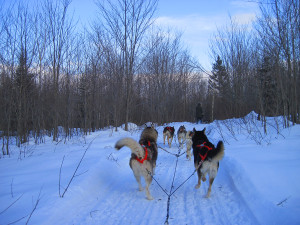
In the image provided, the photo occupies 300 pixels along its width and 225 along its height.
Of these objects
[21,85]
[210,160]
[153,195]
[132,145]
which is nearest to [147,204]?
[153,195]

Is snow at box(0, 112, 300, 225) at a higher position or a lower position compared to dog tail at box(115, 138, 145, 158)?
lower

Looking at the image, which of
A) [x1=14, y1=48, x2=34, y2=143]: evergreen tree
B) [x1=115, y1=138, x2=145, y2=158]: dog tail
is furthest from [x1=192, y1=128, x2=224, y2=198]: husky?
[x1=14, y1=48, x2=34, y2=143]: evergreen tree

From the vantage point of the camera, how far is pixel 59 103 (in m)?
11.9

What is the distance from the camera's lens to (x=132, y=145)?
3.88 meters

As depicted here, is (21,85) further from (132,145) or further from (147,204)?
(147,204)

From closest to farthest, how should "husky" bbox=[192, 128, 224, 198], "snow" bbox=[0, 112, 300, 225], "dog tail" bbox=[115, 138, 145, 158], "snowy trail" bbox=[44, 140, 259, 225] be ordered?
1. "snow" bbox=[0, 112, 300, 225]
2. "snowy trail" bbox=[44, 140, 259, 225]
3. "dog tail" bbox=[115, 138, 145, 158]
4. "husky" bbox=[192, 128, 224, 198]

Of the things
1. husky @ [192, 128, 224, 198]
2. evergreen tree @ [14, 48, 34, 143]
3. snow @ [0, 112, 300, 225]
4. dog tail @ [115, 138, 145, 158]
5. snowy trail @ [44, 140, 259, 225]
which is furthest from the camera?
evergreen tree @ [14, 48, 34, 143]

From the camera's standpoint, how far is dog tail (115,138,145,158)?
3.73 metres

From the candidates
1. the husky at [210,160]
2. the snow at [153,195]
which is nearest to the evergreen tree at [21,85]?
the snow at [153,195]

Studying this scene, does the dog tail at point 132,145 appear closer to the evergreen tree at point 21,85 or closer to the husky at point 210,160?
the husky at point 210,160

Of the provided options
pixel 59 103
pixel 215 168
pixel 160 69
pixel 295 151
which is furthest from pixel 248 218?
pixel 160 69

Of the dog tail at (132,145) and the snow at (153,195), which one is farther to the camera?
the dog tail at (132,145)

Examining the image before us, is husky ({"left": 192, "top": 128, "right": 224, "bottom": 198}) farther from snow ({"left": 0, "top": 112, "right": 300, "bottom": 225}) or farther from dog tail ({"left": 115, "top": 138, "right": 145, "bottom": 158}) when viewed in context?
dog tail ({"left": 115, "top": 138, "right": 145, "bottom": 158})

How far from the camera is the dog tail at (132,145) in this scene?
147 inches
